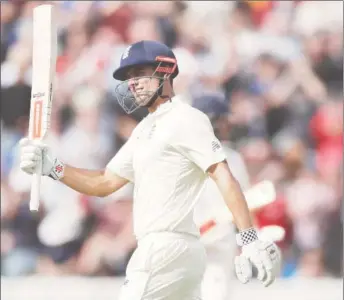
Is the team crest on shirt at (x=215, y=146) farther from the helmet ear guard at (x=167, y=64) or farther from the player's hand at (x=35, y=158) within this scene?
the player's hand at (x=35, y=158)

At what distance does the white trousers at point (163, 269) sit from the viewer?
3338 mm

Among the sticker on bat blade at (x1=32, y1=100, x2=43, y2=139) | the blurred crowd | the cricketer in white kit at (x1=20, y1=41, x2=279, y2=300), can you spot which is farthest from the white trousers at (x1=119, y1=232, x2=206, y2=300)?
the blurred crowd

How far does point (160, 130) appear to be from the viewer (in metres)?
3.46

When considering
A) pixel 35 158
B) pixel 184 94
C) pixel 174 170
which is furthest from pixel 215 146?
pixel 184 94

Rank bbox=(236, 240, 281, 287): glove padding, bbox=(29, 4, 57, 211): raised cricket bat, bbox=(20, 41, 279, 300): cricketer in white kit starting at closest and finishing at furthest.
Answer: bbox=(236, 240, 281, 287): glove padding
bbox=(20, 41, 279, 300): cricketer in white kit
bbox=(29, 4, 57, 211): raised cricket bat

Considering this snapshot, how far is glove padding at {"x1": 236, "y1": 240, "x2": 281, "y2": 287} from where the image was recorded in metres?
3.14

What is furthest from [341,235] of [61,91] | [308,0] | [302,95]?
[61,91]

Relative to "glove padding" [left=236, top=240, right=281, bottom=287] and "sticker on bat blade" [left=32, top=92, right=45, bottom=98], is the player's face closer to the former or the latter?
"sticker on bat blade" [left=32, top=92, right=45, bottom=98]

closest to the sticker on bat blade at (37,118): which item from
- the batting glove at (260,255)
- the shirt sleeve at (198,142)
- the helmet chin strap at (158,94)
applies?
the helmet chin strap at (158,94)

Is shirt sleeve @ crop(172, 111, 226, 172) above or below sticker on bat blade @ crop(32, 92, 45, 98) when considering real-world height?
below

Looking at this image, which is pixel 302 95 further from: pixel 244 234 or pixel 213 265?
pixel 244 234

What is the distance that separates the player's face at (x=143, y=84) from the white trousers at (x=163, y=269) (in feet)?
1.75

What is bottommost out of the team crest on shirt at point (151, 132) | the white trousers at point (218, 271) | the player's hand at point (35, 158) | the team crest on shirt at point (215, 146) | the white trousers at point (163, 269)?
the white trousers at point (218, 271)

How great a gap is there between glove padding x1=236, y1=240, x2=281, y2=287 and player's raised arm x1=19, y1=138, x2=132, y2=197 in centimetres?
77
